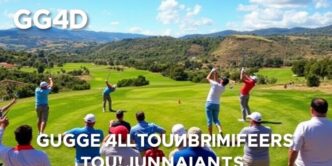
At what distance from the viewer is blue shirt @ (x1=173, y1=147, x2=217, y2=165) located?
793 centimetres

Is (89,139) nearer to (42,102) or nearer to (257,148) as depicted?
(257,148)

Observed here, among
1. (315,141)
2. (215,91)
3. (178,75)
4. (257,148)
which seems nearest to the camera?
(315,141)

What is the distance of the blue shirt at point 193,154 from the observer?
26.0ft

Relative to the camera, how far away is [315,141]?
8805mm

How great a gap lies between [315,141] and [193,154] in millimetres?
2376

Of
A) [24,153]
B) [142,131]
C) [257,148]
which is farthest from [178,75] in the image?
[24,153]

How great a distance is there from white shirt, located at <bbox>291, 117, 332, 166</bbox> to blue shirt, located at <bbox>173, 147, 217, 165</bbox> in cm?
183

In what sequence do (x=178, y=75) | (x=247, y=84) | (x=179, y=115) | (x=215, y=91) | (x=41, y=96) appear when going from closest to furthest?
(x=215, y=91) → (x=41, y=96) → (x=247, y=84) → (x=179, y=115) → (x=178, y=75)

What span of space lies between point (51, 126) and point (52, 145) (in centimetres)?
486

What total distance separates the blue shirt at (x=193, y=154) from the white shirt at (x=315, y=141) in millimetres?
1834

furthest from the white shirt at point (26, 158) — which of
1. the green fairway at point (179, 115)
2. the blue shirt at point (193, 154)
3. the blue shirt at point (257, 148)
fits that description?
the green fairway at point (179, 115)

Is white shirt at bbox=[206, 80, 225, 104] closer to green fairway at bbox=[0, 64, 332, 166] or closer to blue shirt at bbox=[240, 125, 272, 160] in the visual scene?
green fairway at bbox=[0, 64, 332, 166]

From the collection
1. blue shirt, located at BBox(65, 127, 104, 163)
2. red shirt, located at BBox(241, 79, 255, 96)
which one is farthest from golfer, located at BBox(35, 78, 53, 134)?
blue shirt, located at BBox(65, 127, 104, 163)

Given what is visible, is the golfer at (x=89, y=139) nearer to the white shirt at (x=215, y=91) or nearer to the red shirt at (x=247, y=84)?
the white shirt at (x=215, y=91)
